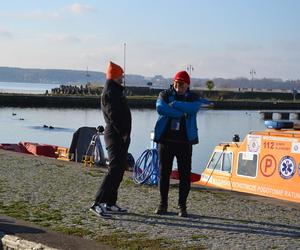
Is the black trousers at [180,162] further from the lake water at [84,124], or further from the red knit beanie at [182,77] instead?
the lake water at [84,124]

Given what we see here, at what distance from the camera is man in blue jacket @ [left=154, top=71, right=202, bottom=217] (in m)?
9.22

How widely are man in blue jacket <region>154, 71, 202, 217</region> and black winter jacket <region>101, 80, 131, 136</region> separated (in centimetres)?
48

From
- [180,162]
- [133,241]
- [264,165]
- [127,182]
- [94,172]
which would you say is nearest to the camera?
[133,241]

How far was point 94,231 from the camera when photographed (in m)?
8.09

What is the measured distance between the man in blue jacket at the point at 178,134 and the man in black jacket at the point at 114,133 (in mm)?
499

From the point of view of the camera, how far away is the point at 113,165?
29.9 ft

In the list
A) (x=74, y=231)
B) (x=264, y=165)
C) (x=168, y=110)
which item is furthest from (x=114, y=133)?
(x=264, y=165)

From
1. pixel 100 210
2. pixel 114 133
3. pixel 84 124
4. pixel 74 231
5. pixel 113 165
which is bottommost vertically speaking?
pixel 84 124

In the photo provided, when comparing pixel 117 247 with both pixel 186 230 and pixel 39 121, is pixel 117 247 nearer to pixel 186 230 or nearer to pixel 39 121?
pixel 186 230

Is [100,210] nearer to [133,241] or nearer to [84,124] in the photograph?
[133,241]

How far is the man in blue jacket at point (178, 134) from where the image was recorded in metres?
9.22

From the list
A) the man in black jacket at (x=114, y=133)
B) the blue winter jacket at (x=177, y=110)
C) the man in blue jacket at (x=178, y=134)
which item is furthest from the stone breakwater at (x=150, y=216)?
the blue winter jacket at (x=177, y=110)

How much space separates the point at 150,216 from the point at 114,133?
1.28 meters

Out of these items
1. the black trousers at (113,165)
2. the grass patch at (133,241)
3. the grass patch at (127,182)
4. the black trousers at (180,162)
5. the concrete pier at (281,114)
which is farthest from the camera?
the concrete pier at (281,114)
